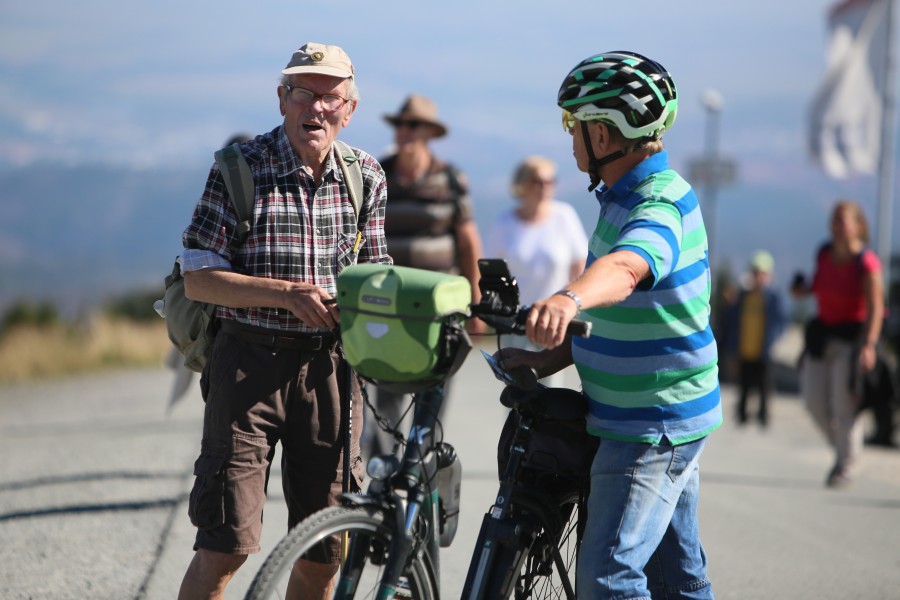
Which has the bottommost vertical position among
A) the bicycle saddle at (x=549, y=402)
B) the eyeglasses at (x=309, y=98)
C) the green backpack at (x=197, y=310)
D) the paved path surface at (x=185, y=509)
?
the paved path surface at (x=185, y=509)

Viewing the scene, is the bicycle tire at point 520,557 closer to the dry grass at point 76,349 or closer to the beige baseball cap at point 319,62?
the beige baseball cap at point 319,62

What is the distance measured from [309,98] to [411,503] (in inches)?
53.1

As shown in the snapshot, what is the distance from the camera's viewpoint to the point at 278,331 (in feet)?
11.7

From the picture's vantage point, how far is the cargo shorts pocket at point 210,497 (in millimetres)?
3420

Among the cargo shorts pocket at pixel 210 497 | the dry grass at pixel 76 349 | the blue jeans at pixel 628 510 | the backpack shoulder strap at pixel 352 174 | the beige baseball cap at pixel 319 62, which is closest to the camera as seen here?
the blue jeans at pixel 628 510

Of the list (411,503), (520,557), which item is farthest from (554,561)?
(411,503)

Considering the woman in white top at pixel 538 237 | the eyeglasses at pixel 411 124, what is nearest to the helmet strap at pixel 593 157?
the eyeglasses at pixel 411 124

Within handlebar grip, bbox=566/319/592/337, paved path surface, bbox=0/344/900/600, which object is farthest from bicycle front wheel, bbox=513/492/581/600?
paved path surface, bbox=0/344/900/600

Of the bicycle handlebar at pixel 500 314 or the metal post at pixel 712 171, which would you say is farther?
the metal post at pixel 712 171

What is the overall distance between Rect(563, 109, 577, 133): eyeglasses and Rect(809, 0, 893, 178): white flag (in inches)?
501

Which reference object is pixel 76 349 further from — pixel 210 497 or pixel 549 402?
pixel 549 402

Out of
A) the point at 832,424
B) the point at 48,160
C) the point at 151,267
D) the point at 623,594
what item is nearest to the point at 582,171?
the point at 623,594

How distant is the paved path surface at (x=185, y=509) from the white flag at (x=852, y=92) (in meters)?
5.30

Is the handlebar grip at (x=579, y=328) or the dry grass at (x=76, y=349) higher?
the handlebar grip at (x=579, y=328)
